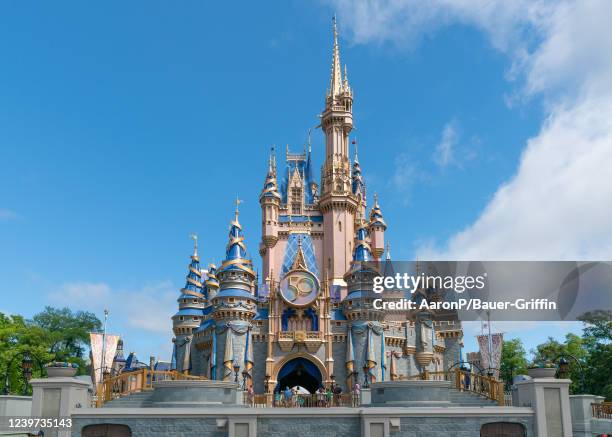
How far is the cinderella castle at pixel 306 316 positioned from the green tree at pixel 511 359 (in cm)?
1950

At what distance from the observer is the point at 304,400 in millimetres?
32688

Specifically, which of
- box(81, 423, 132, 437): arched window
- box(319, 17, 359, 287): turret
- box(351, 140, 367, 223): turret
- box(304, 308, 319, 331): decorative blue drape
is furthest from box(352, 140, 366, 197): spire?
box(81, 423, 132, 437): arched window

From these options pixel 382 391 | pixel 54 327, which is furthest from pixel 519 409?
pixel 54 327

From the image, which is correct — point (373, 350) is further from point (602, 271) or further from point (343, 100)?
point (343, 100)

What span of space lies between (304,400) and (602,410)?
46.6 ft

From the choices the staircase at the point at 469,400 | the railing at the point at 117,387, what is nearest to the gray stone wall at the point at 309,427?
the staircase at the point at 469,400

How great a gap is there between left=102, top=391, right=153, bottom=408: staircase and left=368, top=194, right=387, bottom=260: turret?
45002mm

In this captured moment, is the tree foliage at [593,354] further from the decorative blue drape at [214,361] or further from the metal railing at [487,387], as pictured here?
the decorative blue drape at [214,361]

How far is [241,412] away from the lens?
→ 2230cm

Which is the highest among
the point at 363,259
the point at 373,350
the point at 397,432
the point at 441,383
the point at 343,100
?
the point at 343,100

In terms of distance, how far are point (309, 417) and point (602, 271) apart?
33.2m

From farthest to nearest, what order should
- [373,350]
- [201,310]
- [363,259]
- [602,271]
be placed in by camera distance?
[201,310]
[363,259]
[373,350]
[602,271]

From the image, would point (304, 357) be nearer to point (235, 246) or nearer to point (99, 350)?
point (235, 246)

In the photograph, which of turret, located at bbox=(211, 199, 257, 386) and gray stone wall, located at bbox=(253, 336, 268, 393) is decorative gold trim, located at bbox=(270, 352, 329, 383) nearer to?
gray stone wall, located at bbox=(253, 336, 268, 393)
